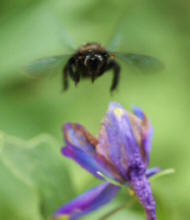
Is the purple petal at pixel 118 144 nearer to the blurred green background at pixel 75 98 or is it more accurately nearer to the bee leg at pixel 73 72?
the bee leg at pixel 73 72

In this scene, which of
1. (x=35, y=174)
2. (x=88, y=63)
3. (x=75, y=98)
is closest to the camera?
(x=88, y=63)

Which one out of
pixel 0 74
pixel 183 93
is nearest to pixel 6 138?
pixel 0 74

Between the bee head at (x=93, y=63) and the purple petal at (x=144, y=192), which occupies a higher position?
the bee head at (x=93, y=63)

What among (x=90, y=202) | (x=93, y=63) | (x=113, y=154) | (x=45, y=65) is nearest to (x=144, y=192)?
(x=113, y=154)

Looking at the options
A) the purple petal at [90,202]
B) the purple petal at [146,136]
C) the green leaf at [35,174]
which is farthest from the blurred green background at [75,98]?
the purple petal at [146,136]

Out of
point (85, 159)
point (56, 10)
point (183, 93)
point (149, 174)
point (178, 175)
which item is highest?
point (56, 10)

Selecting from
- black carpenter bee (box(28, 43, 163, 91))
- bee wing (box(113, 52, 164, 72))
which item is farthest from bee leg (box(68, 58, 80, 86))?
bee wing (box(113, 52, 164, 72))

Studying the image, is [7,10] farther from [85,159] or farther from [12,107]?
[85,159]

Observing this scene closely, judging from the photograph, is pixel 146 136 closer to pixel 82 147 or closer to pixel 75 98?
pixel 82 147
